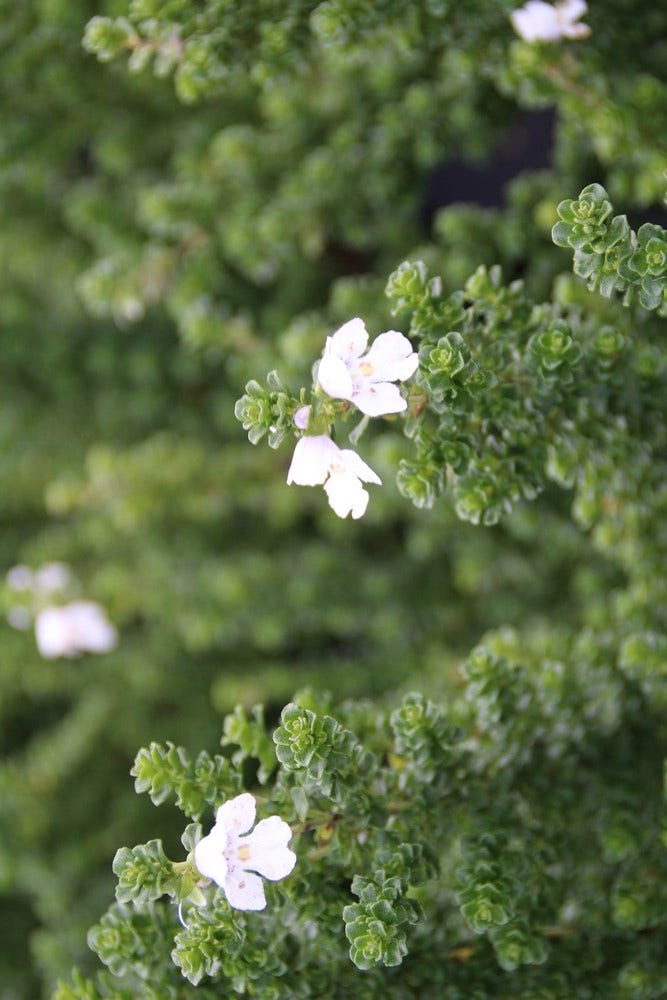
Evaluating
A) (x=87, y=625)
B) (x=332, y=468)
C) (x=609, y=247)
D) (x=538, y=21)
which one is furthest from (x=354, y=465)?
(x=87, y=625)

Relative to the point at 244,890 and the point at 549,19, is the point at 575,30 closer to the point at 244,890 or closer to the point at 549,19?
the point at 549,19

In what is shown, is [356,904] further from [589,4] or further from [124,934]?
[589,4]

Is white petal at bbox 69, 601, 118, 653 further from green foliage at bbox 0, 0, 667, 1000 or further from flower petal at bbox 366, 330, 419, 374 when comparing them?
flower petal at bbox 366, 330, 419, 374

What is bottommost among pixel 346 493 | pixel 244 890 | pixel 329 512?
pixel 329 512

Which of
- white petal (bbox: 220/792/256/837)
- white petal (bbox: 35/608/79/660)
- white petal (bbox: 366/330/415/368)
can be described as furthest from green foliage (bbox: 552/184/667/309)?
white petal (bbox: 35/608/79/660)

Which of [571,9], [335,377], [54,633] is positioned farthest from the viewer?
[54,633]
